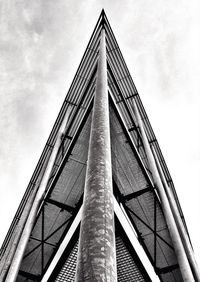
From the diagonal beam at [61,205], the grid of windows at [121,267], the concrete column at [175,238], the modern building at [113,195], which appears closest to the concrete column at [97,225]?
the modern building at [113,195]

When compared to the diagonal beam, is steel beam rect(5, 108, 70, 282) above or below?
below

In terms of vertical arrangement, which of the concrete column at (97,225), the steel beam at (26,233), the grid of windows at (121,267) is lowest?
the concrete column at (97,225)

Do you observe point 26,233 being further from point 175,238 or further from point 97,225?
point 97,225

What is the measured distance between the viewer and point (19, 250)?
25.4 feet

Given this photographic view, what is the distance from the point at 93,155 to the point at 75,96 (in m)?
9.47

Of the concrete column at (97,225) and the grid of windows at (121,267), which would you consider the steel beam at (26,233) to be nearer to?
the grid of windows at (121,267)

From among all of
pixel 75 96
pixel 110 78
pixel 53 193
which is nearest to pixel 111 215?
pixel 53 193

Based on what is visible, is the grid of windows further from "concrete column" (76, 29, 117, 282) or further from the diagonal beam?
"concrete column" (76, 29, 117, 282)

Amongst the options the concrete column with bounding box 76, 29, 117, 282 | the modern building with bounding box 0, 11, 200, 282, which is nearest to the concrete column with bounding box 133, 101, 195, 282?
the modern building with bounding box 0, 11, 200, 282

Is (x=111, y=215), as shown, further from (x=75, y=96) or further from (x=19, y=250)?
(x=75, y=96)

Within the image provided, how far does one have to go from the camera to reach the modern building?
27.7ft

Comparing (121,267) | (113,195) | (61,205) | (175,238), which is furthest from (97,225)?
(61,205)

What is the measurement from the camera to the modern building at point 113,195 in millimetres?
8430

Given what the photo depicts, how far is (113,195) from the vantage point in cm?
628
